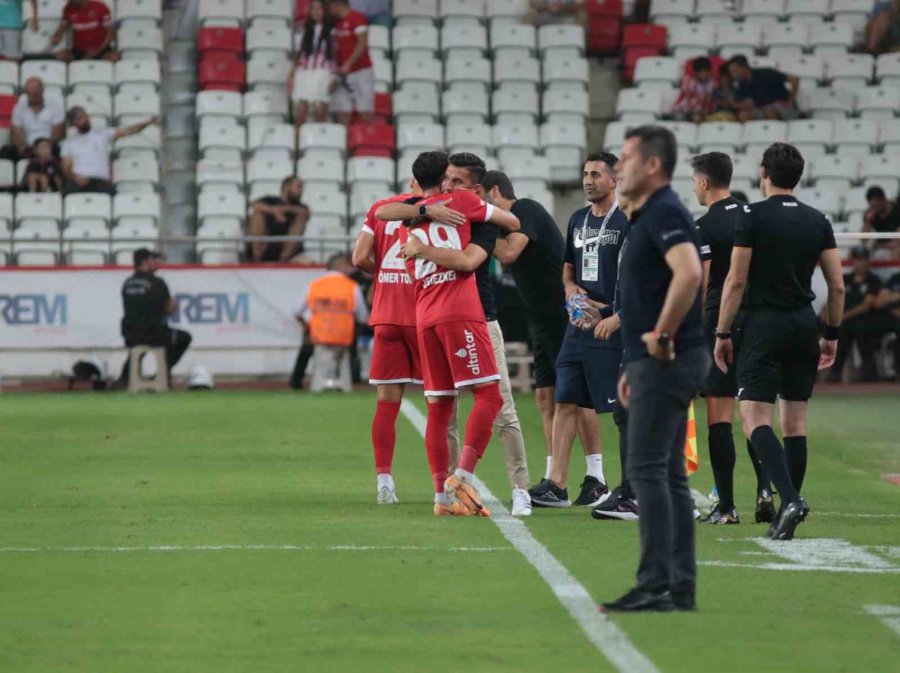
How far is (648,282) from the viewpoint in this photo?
6836mm

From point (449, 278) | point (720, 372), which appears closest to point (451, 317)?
point (449, 278)

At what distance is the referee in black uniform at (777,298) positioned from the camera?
29.7ft

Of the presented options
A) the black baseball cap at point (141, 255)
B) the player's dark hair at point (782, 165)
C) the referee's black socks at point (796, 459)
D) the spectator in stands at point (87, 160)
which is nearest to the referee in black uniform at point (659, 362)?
the player's dark hair at point (782, 165)

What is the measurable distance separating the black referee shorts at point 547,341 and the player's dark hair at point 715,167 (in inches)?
72.6

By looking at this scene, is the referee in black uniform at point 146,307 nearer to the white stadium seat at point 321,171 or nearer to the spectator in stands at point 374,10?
the white stadium seat at point 321,171

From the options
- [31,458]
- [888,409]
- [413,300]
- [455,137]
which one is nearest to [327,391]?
[455,137]

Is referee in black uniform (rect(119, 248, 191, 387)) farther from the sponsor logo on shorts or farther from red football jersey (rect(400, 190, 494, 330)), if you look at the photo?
the sponsor logo on shorts

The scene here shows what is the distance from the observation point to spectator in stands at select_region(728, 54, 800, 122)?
26312 millimetres

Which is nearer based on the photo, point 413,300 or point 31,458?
point 413,300

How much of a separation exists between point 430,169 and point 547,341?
6.02 ft

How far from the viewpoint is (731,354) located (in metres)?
9.55

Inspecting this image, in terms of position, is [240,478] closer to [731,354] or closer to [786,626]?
[731,354]

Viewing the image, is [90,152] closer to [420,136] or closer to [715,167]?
[420,136]

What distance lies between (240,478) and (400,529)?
3211 mm
